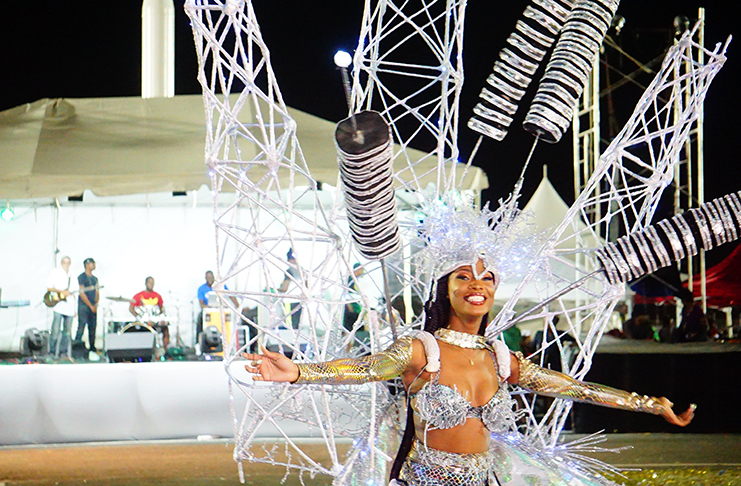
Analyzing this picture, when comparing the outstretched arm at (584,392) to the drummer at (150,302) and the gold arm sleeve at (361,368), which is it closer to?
the gold arm sleeve at (361,368)

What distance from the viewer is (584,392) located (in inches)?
103

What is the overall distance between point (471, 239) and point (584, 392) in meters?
0.63

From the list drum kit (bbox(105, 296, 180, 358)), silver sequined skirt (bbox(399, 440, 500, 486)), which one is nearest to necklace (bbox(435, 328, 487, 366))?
silver sequined skirt (bbox(399, 440, 500, 486))

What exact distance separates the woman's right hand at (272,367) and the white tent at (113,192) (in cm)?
453

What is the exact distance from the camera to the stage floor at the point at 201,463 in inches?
195

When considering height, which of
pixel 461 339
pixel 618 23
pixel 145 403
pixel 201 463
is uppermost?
pixel 618 23

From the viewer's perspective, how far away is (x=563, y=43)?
3008mm

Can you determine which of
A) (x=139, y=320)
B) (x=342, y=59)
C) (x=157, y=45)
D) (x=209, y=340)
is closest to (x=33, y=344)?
(x=139, y=320)

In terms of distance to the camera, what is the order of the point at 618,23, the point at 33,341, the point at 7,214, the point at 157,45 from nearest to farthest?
the point at 618,23
the point at 33,341
the point at 7,214
the point at 157,45

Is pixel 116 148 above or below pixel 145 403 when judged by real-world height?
above

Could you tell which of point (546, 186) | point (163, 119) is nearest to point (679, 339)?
point (546, 186)

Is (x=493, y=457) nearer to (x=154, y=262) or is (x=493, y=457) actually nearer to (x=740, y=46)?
(x=154, y=262)

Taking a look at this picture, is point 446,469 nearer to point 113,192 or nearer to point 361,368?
point 361,368

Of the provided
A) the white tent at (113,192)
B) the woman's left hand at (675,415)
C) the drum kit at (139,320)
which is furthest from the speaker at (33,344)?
the woman's left hand at (675,415)
